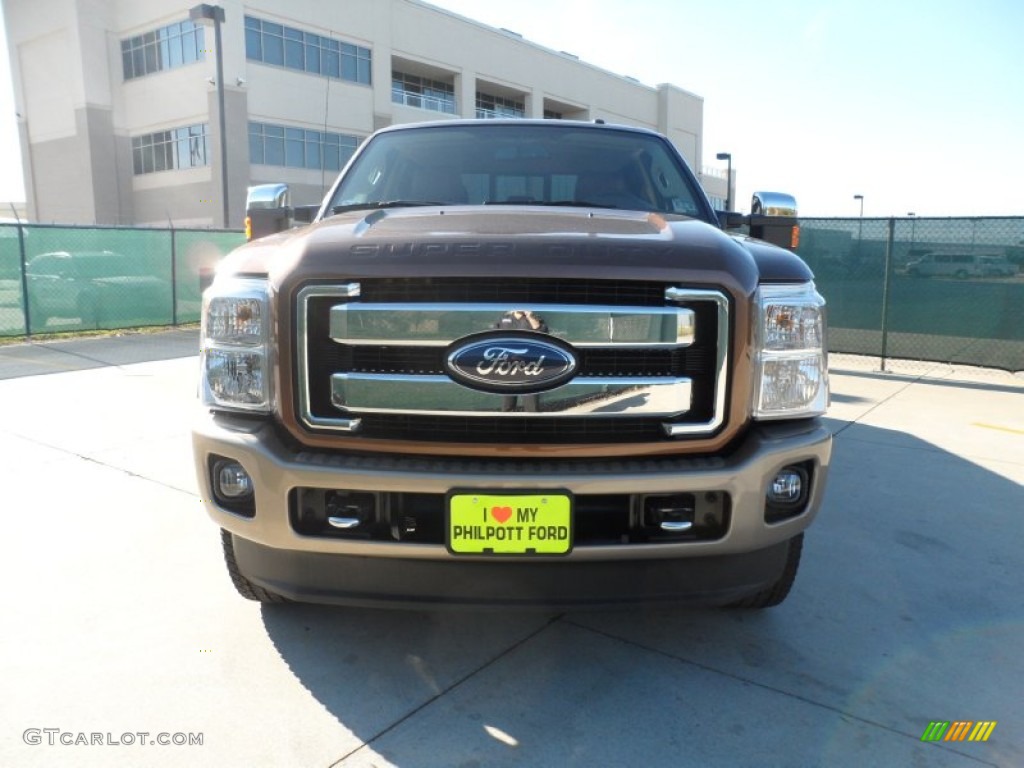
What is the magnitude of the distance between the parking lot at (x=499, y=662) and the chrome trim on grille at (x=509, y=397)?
62 cm

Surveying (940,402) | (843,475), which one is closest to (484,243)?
(843,475)

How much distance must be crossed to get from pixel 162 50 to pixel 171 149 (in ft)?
14.0

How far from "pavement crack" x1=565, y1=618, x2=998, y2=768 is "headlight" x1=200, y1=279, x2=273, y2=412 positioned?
1.45 m

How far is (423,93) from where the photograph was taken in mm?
42406

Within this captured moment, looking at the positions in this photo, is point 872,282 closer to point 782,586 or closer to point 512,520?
point 782,586

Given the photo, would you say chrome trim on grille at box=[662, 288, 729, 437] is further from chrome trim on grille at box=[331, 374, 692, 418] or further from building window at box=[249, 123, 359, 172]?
building window at box=[249, 123, 359, 172]

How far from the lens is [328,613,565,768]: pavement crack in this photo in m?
2.16

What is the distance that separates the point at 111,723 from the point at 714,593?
5.98 ft

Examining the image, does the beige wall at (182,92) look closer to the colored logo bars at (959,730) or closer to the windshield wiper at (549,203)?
the windshield wiper at (549,203)

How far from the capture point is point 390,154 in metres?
3.81

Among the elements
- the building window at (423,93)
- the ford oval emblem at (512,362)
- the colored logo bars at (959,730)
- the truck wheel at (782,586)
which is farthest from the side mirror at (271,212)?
the building window at (423,93)

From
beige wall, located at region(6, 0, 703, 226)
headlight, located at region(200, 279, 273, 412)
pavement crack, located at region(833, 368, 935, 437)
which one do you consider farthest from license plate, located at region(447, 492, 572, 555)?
beige wall, located at region(6, 0, 703, 226)

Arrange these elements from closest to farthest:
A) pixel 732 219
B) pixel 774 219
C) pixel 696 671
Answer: pixel 696 671 < pixel 774 219 < pixel 732 219

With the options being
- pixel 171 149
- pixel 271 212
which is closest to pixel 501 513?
pixel 271 212
